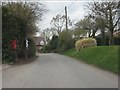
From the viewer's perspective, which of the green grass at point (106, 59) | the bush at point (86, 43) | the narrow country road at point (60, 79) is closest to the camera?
the narrow country road at point (60, 79)

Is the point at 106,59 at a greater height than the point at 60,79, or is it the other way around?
the point at 106,59

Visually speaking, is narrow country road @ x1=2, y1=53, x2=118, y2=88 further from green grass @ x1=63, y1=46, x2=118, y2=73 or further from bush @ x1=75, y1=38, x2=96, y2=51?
bush @ x1=75, y1=38, x2=96, y2=51

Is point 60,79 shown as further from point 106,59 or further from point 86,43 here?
point 86,43

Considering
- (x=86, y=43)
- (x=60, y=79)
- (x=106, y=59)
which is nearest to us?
(x=60, y=79)

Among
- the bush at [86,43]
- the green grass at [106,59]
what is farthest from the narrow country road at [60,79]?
the bush at [86,43]

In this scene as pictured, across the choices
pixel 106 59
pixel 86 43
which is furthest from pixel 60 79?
pixel 86 43

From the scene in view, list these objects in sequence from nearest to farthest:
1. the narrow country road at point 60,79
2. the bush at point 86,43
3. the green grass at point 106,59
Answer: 1. the narrow country road at point 60,79
2. the green grass at point 106,59
3. the bush at point 86,43

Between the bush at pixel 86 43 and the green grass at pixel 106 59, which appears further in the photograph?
the bush at pixel 86 43

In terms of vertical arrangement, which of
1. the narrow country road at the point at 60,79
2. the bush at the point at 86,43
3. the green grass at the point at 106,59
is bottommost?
the narrow country road at the point at 60,79

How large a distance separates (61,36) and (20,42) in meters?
30.0

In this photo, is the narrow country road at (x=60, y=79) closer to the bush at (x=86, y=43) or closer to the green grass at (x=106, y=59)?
the green grass at (x=106, y=59)

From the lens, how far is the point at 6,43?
1179 inches

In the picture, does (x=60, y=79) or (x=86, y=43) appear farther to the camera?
(x=86, y=43)

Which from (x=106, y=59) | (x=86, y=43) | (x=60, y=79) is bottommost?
(x=60, y=79)
